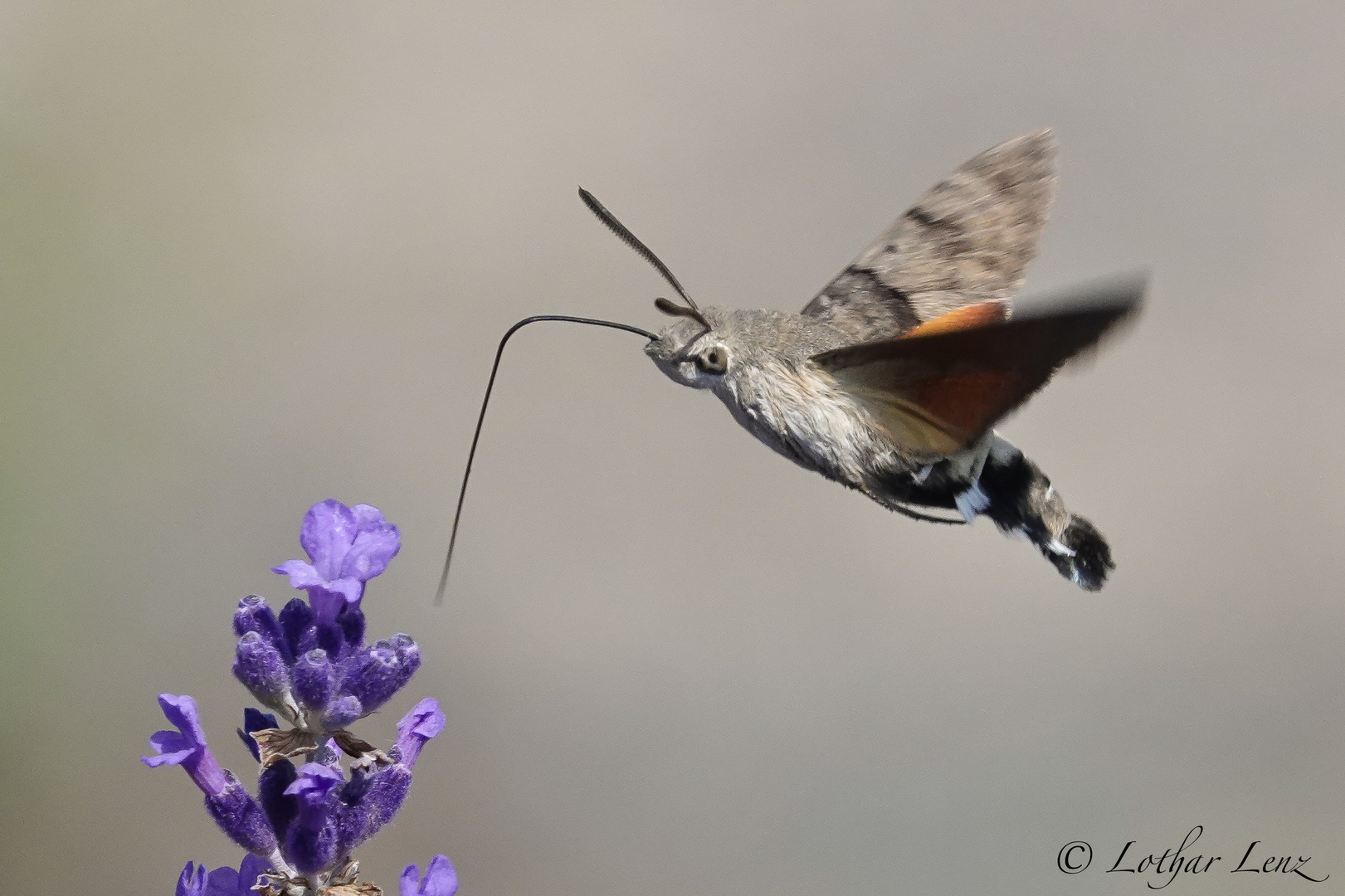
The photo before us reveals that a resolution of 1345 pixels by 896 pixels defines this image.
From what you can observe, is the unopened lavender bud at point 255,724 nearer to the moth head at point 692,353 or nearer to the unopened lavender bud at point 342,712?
the unopened lavender bud at point 342,712

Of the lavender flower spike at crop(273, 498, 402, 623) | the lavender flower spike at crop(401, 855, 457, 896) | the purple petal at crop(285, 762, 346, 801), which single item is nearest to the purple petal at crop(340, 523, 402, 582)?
the lavender flower spike at crop(273, 498, 402, 623)

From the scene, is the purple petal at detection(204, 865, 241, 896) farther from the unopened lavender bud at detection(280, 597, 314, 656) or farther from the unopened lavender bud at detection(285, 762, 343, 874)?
the unopened lavender bud at detection(280, 597, 314, 656)

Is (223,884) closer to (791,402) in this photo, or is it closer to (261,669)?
(261,669)

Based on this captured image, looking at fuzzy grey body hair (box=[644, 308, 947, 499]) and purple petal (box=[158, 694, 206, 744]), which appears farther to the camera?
fuzzy grey body hair (box=[644, 308, 947, 499])

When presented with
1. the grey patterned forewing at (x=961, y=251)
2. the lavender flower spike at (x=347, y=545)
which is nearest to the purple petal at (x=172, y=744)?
the lavender flower spike at (x=347, y=545)

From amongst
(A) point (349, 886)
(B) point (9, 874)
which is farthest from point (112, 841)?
(A) point (349, 886)

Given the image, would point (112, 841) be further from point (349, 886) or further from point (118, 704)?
point (349, 886)

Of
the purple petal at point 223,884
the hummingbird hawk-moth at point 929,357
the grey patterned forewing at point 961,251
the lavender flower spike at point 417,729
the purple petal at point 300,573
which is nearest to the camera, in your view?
the purple petal at point 300,573

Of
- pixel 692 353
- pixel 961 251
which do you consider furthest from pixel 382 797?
pixel 961 251
